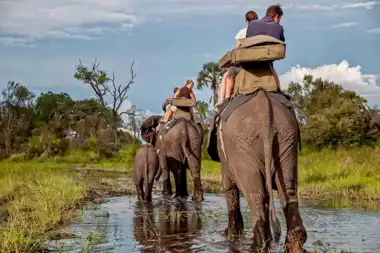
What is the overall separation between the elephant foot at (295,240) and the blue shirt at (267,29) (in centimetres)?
251

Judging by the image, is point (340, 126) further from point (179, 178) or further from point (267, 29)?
point (267, 29)

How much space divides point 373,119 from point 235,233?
28.2 m

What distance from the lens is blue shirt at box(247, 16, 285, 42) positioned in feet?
26.7

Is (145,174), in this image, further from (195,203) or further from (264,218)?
(264,218)

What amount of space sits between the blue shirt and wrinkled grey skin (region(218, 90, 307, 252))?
1001 mm

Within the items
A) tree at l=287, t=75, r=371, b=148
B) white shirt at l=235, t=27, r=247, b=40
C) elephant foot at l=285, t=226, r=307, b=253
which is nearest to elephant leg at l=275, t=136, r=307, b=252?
elephant foot at l=285, t=226, r=307, b=253

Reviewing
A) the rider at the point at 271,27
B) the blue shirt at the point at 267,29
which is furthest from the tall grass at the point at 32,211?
the blue shirt at the point at 267,29

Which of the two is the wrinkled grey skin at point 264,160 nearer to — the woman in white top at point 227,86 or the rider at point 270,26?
the rider at point 270,26

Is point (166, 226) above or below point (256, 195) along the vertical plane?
below

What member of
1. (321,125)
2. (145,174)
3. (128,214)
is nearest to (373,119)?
(321,125)

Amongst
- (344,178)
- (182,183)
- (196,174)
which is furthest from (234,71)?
(344,178)

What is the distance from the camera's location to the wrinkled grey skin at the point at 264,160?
285 inches

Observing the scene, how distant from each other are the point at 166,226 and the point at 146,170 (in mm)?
4614

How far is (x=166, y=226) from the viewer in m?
10.4
